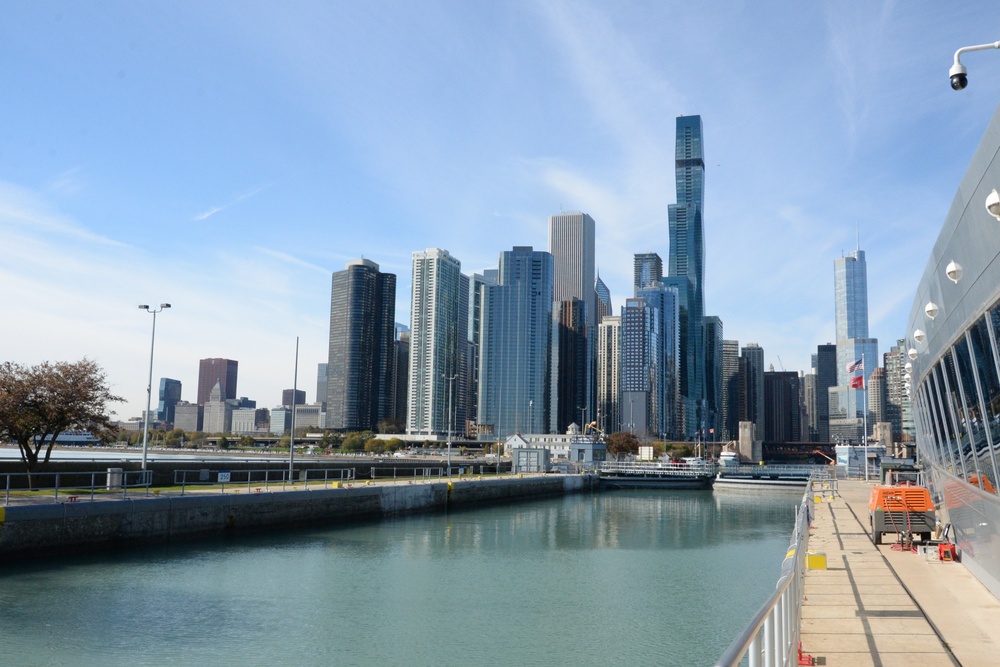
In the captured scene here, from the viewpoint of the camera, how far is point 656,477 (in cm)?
9944

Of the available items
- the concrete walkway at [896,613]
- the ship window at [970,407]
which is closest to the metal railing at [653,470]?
the concrete walkway at [896,613]

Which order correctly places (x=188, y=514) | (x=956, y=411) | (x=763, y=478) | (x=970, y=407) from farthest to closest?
1. (x=763, y=478)
2. (x=188, y=514)
3. (x=956, y=411)
4. (x=970, y=407)

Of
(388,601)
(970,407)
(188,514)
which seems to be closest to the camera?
(970,407)

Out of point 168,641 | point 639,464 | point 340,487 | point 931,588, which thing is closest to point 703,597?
point 931,588

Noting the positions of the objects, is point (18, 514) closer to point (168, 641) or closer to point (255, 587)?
point (255, 587)

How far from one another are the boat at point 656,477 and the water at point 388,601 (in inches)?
2163

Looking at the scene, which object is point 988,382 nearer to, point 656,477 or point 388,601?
point 388,601

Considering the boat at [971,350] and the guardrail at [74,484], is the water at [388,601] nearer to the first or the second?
the guardrail at [74,484]

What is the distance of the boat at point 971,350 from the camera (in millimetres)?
10133

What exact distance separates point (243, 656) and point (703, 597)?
14.8 meters

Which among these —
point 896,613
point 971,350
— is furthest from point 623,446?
point 896,613

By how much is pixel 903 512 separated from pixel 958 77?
47.2 ft

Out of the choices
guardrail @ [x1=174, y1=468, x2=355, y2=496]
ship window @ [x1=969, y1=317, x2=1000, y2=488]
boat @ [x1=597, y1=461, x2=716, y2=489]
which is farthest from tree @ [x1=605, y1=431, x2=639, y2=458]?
ship window @ [x1=969, y1=317, x2=1000, y2=488]

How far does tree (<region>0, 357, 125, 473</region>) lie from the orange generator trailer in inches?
1351
